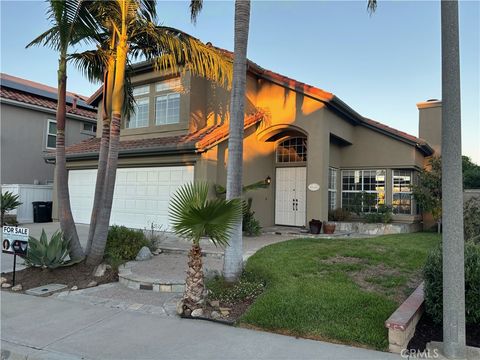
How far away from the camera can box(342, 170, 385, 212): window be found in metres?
15.1

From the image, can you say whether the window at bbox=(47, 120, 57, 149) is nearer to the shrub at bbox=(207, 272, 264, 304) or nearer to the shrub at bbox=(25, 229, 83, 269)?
the shrub at bbox=(25, 229, 83, 269)

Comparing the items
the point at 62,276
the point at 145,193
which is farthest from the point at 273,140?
the point at 62,276

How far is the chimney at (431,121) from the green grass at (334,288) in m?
10.4

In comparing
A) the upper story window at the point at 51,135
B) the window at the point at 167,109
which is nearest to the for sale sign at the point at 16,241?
the window at the point at 167,109

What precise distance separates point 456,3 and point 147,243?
27.6 ft

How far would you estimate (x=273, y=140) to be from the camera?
15.1 meters

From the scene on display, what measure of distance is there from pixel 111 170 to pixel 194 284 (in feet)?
12.1

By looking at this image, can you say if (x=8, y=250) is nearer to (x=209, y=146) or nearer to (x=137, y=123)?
(x=209, y=146)

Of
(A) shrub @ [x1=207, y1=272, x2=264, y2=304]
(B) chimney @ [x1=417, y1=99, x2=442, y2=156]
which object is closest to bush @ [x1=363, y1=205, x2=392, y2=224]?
(B) chimney @ [x1=417, y1=99, x2=442, y2=156]

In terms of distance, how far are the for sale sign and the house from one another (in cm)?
570

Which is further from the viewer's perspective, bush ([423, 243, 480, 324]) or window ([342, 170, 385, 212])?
window ([342, 170, 385, 212])

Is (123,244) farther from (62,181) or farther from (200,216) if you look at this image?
(200,216)

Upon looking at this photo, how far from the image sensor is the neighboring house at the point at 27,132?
18.4 meters

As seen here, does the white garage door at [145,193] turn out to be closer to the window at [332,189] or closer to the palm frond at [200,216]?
the window at [332,189]
